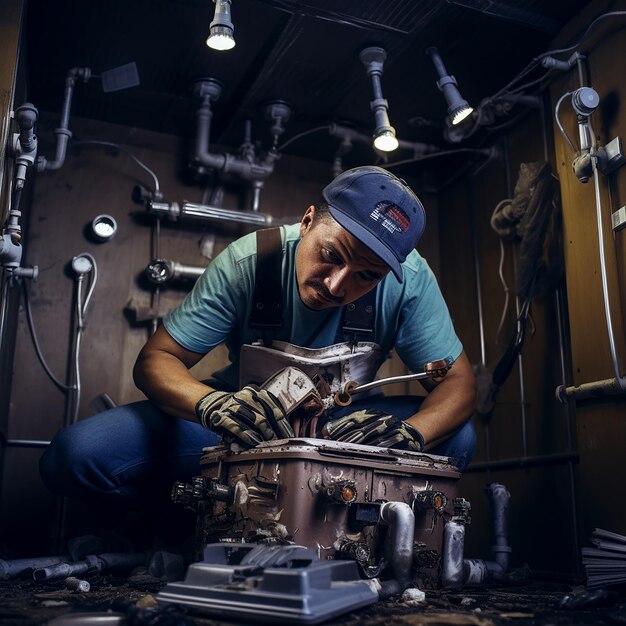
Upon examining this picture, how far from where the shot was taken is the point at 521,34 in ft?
6.17

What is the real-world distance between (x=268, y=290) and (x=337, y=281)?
210 millimetres

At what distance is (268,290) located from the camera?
5.20 ft

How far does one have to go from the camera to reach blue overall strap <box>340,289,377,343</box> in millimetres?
1576

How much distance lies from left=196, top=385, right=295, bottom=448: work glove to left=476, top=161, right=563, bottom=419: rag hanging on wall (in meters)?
1.00

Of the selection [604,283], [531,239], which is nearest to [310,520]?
[604,283]

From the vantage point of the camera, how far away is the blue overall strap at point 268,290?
5.15 ft

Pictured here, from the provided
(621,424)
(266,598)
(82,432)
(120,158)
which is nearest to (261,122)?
(120,158)

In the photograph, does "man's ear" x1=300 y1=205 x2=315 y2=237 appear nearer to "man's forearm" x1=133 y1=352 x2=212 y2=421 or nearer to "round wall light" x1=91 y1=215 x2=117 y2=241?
"man's forearm" x1=133 y1=352 x2=212 y2=421

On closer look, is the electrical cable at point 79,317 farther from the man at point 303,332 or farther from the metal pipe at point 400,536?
the metal pipe at point 400,536

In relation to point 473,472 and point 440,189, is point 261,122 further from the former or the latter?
point 473,472

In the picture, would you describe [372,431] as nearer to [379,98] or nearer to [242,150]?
[379,98]

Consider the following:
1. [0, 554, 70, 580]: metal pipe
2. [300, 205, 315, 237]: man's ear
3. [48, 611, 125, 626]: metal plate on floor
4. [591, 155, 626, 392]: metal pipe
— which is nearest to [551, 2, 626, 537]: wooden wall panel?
[591, 155, 626, 392]: metal pipe

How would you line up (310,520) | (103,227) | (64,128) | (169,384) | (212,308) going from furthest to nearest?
(103,227) < (64,128) < (212,308) < (169,384) < (310,520)

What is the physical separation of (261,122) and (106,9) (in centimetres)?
70
